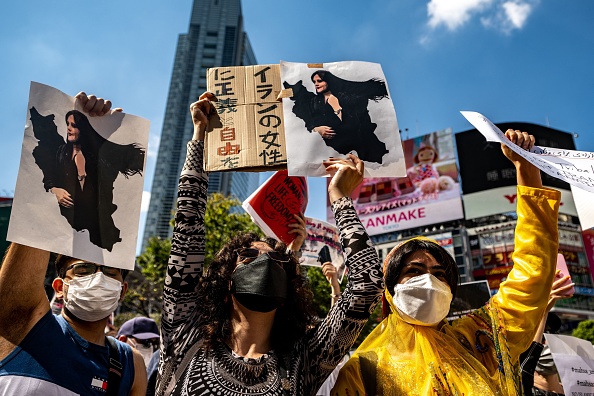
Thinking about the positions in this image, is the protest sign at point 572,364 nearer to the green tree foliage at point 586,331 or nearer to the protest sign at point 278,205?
the protest sign at point 278,205

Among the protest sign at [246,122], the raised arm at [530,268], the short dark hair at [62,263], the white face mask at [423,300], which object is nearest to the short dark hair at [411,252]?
the white face mask at [423,300]

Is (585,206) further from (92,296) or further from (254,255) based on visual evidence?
(92,296)

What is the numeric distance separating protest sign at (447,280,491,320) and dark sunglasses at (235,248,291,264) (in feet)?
7.49

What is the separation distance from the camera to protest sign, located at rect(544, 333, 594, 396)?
3039 millimetres

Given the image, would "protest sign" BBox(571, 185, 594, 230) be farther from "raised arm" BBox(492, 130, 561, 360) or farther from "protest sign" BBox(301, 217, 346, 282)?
"protest sign" BBox(301, 217, 346, 282)

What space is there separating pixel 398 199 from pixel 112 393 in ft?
114

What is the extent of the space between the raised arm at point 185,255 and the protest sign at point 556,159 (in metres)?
1.33

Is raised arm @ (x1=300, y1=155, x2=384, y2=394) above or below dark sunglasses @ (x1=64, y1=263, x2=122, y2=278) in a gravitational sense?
below

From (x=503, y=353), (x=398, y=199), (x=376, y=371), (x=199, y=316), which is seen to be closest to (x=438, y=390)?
(x=376, y=371)

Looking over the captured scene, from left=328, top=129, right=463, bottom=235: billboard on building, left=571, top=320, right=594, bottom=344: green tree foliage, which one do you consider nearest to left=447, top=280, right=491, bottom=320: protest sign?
left=571, top=320, right=594, bottom=344: green tree foliage

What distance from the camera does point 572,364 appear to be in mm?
3133

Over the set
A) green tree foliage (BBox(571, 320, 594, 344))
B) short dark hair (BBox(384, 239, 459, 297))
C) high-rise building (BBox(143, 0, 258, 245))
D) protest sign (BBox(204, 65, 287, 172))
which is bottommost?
green tree foliage (BBox(571, 320, 594, 344))

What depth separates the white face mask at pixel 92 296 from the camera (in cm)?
229

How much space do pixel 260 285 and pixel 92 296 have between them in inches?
40.6
